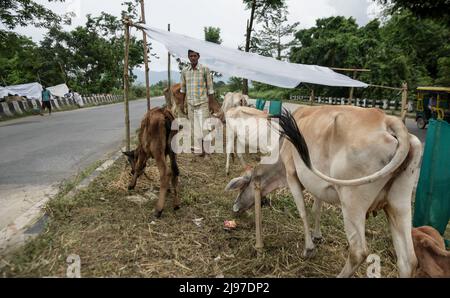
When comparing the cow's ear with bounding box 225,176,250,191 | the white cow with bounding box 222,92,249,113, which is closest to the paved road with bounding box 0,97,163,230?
the cow's ear with bounding box 225,176,250,191

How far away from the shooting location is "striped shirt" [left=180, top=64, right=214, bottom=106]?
579cm

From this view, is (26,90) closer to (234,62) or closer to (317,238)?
(234,62)

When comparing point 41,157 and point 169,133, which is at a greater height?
point 169,133

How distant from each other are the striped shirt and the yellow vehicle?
1054 cm

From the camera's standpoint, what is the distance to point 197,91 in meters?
5.96

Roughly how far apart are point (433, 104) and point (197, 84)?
11.8 meters

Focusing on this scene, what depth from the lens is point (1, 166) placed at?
555 centimetres

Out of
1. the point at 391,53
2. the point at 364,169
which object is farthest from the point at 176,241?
the point at 391,53

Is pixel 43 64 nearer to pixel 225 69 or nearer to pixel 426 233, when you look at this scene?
pixel 225 69

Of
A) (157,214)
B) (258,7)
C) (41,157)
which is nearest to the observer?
(157,214)

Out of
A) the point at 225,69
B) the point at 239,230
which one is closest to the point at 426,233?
the point at 239,230

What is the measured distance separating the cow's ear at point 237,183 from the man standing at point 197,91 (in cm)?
264

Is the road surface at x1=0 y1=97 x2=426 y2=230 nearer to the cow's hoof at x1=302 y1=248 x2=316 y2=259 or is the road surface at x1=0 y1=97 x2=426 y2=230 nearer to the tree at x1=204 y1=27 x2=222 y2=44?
the cow's hoof at x1=302 y1=248 x2=316 y2=259

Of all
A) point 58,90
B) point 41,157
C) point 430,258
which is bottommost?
point 41,157
